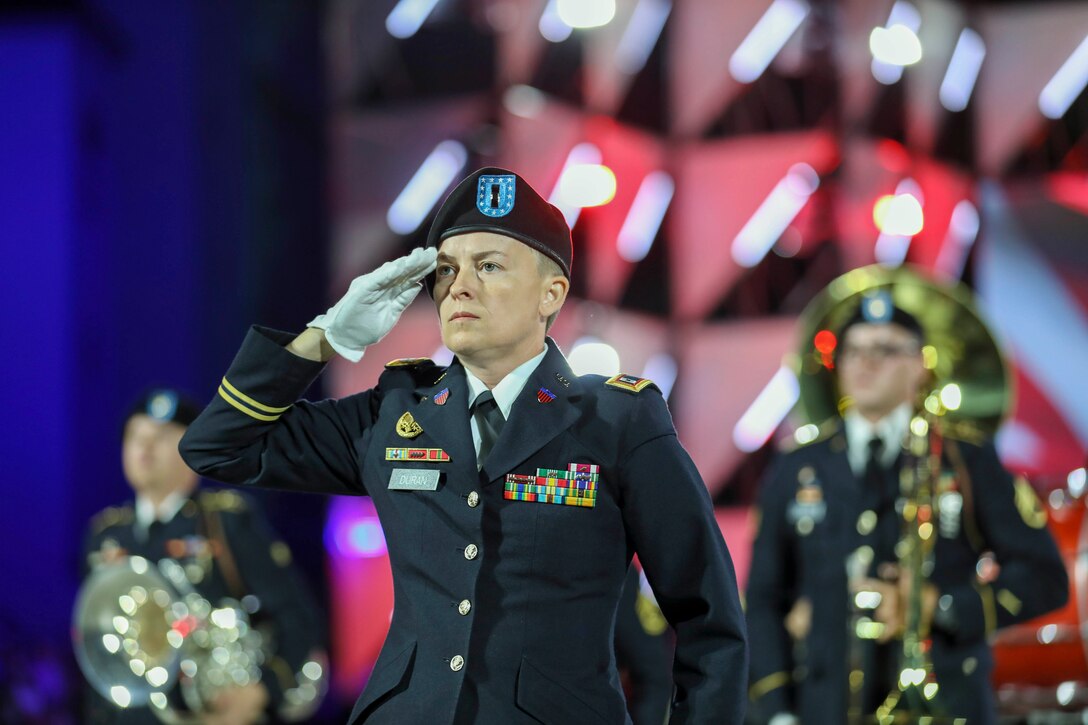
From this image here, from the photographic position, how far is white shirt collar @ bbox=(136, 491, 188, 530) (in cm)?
603

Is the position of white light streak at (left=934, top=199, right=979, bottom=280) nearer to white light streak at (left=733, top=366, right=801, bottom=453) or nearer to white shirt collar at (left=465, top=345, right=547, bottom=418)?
white light streak at (left=733, top=366, right=801, bottom=453)

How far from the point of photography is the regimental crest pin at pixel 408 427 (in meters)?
2.67

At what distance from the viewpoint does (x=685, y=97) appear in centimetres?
966

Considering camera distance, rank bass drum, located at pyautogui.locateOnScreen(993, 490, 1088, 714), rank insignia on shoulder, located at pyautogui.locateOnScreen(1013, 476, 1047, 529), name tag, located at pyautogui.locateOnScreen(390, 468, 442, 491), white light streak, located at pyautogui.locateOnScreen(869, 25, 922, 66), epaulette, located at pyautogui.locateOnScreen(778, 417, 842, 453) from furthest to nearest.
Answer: white light streak, located at pyautogui.locateOnScreen(869, 25, 922, 66), bass drum, located at pyautogui.locateOnScreen(993, 490, 1088, 714), epaulette, located at pyautogui.locateOnScreen(778, 417, 842, 453), rank insignia on shoulder, located at pyautogui.locateOnScreen(1013, 476, 1047, 529), name tag, located at pyautogui.locateOnScreen(390, 468, 442, 491)

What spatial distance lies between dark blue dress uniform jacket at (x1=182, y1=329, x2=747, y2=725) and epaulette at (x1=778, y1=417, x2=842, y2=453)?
2425 millimetres

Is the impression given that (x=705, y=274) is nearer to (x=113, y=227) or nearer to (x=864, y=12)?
(x=864, y=12)

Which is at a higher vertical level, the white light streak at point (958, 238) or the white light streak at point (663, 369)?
the white light streak at point (958, 238)

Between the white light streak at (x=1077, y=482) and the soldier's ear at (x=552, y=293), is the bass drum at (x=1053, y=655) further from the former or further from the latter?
the soldier's ear at (x=552, y=293)

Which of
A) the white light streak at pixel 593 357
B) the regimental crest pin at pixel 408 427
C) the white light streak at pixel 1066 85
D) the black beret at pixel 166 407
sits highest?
the white light streak at pixel 1066 85

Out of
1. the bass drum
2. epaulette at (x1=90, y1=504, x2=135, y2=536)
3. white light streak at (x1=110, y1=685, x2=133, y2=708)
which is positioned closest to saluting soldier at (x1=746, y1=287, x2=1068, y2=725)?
the bass drum

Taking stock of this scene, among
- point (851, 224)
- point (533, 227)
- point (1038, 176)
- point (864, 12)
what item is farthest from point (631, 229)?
point (533, 227)

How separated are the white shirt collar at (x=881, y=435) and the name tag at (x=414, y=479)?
255 centimetres

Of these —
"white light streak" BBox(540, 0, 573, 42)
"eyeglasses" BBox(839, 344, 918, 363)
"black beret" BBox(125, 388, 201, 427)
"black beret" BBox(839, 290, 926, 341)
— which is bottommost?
"black beret" BBox(125, 388, 201, 427)

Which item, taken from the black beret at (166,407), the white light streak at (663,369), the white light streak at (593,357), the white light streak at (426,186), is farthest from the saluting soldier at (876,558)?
the white light streak at (426,186)
